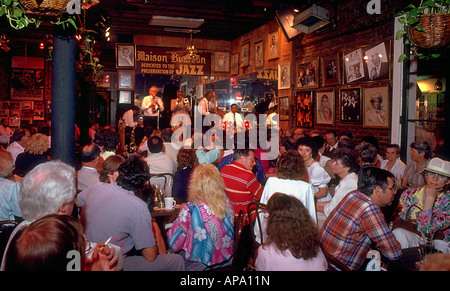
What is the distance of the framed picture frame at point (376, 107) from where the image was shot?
578 cm

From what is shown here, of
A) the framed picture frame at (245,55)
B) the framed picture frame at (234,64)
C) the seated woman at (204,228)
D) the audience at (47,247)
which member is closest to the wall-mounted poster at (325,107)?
the framed picture frame at (245,55)

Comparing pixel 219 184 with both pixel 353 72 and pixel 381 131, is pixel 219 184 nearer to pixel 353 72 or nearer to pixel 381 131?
pixel 381 131

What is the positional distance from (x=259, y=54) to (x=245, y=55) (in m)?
0.95

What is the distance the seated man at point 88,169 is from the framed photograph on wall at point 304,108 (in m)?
5.11

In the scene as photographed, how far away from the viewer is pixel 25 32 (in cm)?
1113

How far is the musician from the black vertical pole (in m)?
8.00

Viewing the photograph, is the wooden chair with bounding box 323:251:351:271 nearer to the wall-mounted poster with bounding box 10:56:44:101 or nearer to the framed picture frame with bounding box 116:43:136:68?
the framed picture frame with bounding box 116:43:136:68

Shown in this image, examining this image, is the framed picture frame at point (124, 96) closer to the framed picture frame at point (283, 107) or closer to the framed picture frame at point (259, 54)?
the framed picture frame at point (259, 54)

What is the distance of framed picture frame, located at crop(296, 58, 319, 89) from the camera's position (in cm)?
759

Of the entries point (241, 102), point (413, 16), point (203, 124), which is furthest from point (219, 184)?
point (241, 102)

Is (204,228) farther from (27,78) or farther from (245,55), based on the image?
(27,78)

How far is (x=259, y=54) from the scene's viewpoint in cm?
1022

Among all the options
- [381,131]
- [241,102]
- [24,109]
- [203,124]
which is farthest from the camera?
[24,109]
